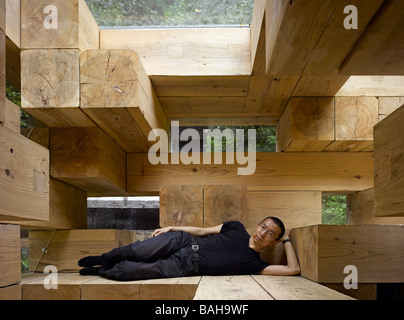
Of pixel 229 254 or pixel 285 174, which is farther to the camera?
pixel 285 174

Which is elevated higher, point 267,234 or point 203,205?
point 203,205

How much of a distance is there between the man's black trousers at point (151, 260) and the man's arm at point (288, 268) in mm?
548

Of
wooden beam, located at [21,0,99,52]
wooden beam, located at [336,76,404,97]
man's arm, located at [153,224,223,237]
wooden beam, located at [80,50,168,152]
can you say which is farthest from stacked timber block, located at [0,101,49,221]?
wooden beam, located at [336,76,404,97]

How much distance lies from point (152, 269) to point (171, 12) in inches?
67.1

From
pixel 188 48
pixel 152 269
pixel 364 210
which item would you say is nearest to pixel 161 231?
pixel 152 269

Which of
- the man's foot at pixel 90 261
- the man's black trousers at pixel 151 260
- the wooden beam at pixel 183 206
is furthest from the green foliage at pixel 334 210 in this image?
the man's foot at pixel 90 261

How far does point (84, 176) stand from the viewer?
262 centimetres

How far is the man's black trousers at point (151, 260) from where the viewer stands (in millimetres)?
2557

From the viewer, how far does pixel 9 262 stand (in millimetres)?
2070

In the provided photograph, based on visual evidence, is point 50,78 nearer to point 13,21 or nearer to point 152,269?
point 13,21

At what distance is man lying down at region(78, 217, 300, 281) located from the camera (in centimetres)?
260

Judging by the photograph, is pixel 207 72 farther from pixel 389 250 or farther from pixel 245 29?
pixel 389 250

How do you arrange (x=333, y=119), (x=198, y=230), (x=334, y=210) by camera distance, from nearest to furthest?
(x=333, y=119)
(x=198, y=230)
(x=334, y=210)
